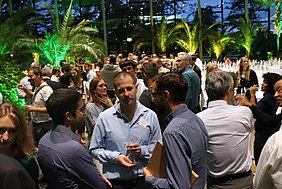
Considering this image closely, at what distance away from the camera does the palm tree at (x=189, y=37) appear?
2091 cm

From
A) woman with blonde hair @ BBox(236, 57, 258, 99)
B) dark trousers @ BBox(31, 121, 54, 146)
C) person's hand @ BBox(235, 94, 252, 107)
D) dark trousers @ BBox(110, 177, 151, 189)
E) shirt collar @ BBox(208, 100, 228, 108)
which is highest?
shirt collar @ BBox(208, 100, 228, 108)

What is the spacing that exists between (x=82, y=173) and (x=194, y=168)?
66 cm

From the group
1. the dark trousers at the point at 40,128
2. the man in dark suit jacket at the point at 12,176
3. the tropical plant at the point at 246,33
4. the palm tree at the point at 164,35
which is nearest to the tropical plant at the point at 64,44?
the palm tree at the point at 164,35

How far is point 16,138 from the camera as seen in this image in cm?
225

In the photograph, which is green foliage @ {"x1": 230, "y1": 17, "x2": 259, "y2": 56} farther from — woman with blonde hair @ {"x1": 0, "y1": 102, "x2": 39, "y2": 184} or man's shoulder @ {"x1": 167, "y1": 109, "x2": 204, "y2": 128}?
woman with blonde hair @ {"x1": 0, "y1": 102, "x2": 39, "y2": 184}

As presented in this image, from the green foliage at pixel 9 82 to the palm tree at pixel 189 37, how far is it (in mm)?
14933

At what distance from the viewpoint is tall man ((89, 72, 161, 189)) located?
285 cm

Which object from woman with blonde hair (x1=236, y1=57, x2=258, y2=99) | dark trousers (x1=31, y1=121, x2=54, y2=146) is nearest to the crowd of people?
dark trousers (x1=31, y1=121, x2=54, y2=146)

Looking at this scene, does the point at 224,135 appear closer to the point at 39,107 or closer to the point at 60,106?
the point at 60,106

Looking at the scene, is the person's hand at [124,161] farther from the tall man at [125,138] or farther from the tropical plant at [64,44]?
the tropical plant at [64,44]

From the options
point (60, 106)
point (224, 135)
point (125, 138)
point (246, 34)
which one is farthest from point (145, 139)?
point (246, 34)

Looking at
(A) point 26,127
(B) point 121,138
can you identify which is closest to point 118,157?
(B) point 121,138

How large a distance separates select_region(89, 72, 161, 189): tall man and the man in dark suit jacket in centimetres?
104

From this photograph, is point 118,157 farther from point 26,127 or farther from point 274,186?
point 274,186
